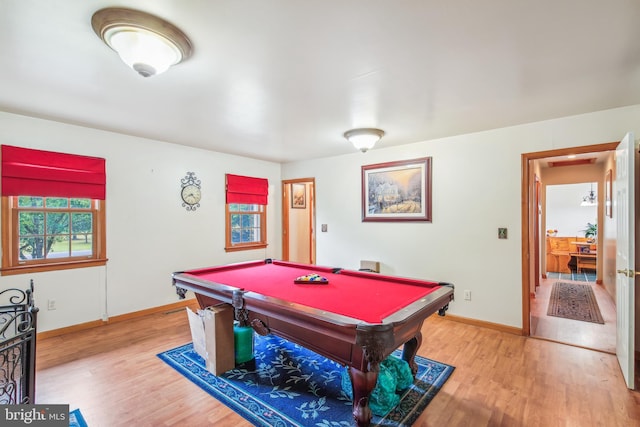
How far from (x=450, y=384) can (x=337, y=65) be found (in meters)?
2.50

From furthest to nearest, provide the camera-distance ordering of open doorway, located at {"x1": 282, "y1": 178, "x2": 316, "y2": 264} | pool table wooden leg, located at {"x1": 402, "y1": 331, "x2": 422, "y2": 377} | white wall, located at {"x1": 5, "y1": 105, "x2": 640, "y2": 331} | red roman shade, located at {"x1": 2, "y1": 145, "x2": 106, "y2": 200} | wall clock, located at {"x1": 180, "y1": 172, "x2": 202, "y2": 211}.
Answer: open doorway, located at {"x1": 282, "y1": 178, "x2": 316, "y2": 264}, wall clock, located at {"x1": 180, "y1": 172, "x2": 202, "y2": 211}, white wall, located at {"x1": 5, "y1": 105, "x2": 640, "y2": 331}, red roman shade, located at {"x1": 2, "y1": 145, "x2": 106, "y2": 200}, pool table wooden leg, located at {"x1": 402, "y1": 331, "x2": 422, "y2": 377}

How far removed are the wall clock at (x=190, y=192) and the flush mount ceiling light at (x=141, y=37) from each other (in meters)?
2.82

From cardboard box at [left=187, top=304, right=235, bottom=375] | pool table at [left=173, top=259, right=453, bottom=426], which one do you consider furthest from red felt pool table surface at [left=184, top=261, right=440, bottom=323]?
cardboard box at [left=187, top=304, right=235, bottom=375]

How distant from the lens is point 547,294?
5078 mm

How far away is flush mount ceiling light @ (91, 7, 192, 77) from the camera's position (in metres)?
1.51

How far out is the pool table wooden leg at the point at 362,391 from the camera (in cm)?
177

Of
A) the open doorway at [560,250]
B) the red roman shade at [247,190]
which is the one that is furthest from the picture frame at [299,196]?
the open doorway at [560,250]

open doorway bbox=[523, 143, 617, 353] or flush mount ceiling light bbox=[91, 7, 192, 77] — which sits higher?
flush mount ceiling light bbox=[91, 7, 192, 77]

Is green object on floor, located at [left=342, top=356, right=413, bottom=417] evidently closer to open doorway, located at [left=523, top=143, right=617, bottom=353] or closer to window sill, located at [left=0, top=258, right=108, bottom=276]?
open doorway, located at [left=523, top=143, right=617, bottom=353]

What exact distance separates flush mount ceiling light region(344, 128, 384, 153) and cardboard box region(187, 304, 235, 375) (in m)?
2.29

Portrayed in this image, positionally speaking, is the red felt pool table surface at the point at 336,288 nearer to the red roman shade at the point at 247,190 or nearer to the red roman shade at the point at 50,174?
the red roman shade at the point at 50,174

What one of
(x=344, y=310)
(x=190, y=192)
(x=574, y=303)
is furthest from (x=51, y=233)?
(x=574, y=303)

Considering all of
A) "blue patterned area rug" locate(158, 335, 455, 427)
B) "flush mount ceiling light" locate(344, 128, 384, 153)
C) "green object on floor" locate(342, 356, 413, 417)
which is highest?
"flush mount ceiling light" locate(344, 128, 384, 153)

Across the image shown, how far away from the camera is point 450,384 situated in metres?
2.37
